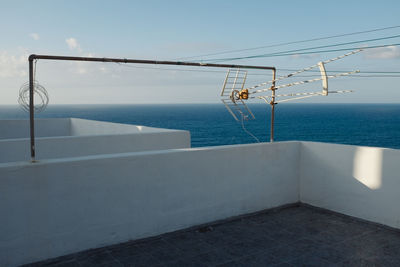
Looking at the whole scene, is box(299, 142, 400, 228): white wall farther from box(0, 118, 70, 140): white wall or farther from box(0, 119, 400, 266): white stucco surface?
box(0, 118, 70, 140): white wall

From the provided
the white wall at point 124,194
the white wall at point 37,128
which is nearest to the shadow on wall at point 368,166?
the white wall at point 124,194

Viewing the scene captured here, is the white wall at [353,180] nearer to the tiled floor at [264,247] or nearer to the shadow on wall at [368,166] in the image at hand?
the shadow on wall at [368,166]

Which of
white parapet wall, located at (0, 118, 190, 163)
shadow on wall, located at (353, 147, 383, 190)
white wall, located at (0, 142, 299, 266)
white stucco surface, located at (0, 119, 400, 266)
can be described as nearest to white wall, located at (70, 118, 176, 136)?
white parapet wall, located at (0, 118, 190, 163)

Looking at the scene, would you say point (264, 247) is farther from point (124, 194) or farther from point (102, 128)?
point (102, 128)

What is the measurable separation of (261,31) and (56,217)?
56.4 ft

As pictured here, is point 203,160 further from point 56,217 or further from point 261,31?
point 261,31

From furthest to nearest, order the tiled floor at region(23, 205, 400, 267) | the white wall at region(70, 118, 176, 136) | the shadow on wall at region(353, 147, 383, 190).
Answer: the white wall at region(70, 118, 176, 136) → the shadow on wall at region(353, 147, 383, 190) → the tiled floor at region(23, 205, 400, 267)

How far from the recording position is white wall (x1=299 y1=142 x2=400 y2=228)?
18.5 ft

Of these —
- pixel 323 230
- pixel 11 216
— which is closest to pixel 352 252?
pixel 323 230

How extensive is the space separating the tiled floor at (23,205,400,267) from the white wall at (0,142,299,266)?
0.24 meters

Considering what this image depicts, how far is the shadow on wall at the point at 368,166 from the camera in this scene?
19.0 feet

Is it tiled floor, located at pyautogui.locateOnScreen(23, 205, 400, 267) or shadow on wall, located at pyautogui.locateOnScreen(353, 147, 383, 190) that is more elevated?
shadow on wall, located at pyautogui.locateOnScreen(353, 147, 383, 190)

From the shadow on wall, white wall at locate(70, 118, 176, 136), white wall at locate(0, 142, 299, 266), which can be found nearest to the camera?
white wall at locate(0, 142, 299, 266)

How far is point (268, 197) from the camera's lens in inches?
258
